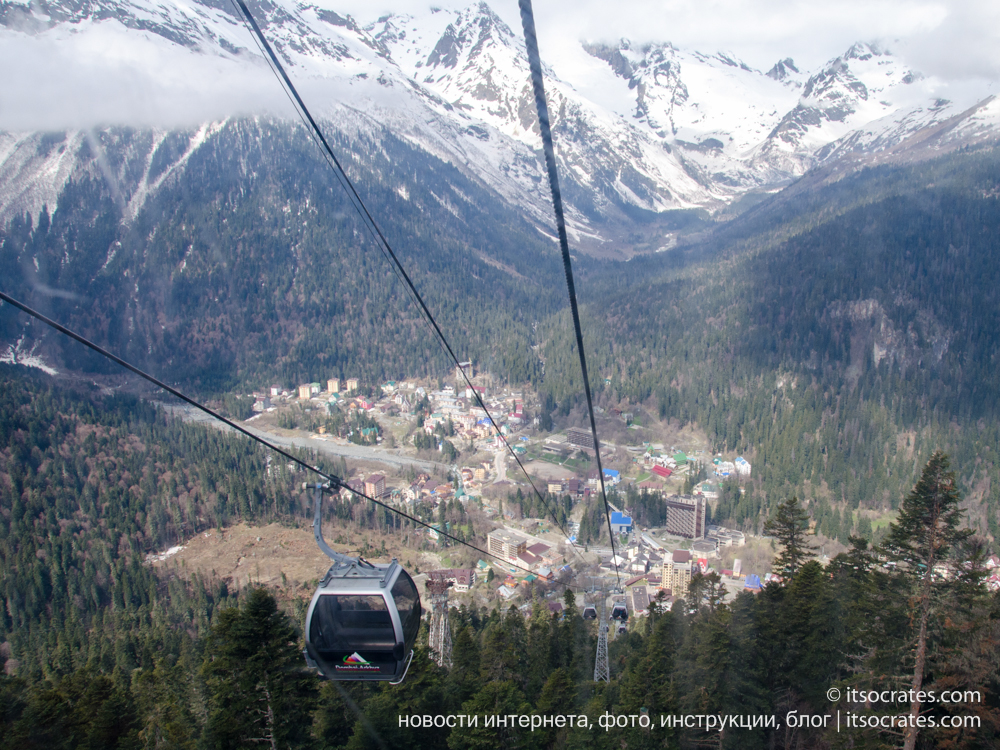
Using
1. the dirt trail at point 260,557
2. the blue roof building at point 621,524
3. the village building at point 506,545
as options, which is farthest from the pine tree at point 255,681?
the blue roof building at point 621,524

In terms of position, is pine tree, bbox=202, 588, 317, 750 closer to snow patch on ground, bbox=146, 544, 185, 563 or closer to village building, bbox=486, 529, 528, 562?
village building, bbox=486, 529, 528, 562

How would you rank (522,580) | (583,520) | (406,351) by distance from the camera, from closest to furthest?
(522,580)
(583,520)
(406,351)

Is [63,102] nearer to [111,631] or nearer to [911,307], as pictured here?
[111,631]

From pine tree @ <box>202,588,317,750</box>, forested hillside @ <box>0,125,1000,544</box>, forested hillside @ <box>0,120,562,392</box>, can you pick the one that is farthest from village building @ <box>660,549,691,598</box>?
forested hillside @ <box>0,120,562,392</box>

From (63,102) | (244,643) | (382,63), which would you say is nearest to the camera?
(244,643)

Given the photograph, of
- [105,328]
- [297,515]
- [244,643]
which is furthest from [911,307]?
[105,328]

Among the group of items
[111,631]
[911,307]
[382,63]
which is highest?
[382,63]

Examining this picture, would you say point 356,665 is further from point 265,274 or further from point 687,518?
point 265,274
